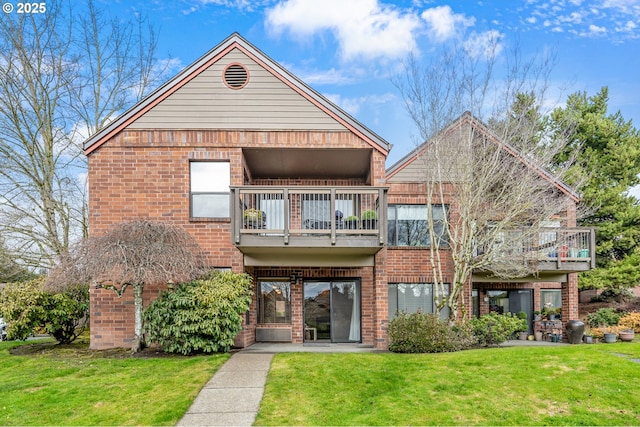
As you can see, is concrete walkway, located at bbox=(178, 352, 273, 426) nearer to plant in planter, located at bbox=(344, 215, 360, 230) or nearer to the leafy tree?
plant in planter, located at bbox=(344, 215, 360, 230)

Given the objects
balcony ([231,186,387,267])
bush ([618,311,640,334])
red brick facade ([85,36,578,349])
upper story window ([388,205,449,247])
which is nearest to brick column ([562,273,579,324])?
bush ([618,311,640,334])

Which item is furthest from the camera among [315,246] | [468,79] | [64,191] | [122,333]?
[64,191]

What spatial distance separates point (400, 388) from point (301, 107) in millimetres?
8149

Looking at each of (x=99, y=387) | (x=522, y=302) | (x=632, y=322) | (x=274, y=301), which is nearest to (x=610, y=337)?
(x=522, y=302)

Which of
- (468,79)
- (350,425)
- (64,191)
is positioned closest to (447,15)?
(468,79)

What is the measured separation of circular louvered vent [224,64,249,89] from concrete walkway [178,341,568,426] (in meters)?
7.60

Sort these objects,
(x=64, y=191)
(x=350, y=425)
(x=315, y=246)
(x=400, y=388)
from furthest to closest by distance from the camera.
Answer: (x=64, y=191)
(x=315, y=246)
(x=400, y=388)
(x=350, y=425)

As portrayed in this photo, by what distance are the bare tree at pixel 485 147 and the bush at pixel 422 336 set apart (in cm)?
135

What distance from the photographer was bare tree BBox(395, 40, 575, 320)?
1239cm

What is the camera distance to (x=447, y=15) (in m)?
13.7

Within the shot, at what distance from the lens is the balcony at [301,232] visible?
10703mm

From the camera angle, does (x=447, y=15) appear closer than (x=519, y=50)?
No

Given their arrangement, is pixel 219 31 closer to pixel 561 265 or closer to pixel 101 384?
pixel 101 384

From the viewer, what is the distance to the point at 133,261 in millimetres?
9844
